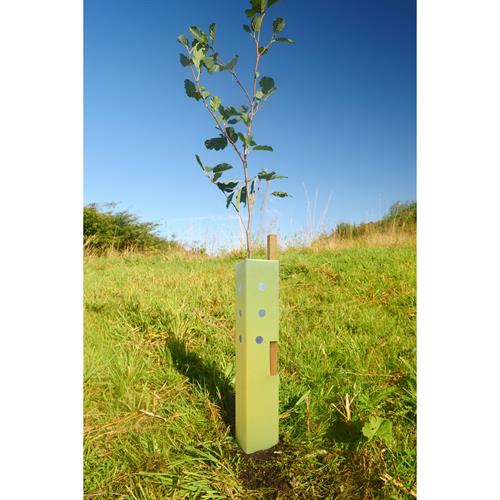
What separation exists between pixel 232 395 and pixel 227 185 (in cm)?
87

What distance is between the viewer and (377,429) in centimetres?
119

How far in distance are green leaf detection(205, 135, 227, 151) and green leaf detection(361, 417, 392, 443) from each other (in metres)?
1.03

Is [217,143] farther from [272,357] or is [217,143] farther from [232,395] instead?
[232,395]

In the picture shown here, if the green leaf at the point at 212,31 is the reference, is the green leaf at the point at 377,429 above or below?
below

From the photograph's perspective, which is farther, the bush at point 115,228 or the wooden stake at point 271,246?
the bush at point 115,228

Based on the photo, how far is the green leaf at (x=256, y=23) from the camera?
1262 mm

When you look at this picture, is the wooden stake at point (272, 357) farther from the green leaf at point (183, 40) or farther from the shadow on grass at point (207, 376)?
the green leaf at point (183, 40)

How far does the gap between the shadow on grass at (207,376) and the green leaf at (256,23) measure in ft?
4.44

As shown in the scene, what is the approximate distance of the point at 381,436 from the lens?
121 cm

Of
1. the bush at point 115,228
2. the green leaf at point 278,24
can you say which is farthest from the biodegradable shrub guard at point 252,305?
the bush at point 115,228

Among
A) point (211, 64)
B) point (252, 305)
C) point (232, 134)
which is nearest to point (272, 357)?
point (252, 305)

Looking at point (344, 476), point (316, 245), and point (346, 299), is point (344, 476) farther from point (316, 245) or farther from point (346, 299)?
point (316, 245)
